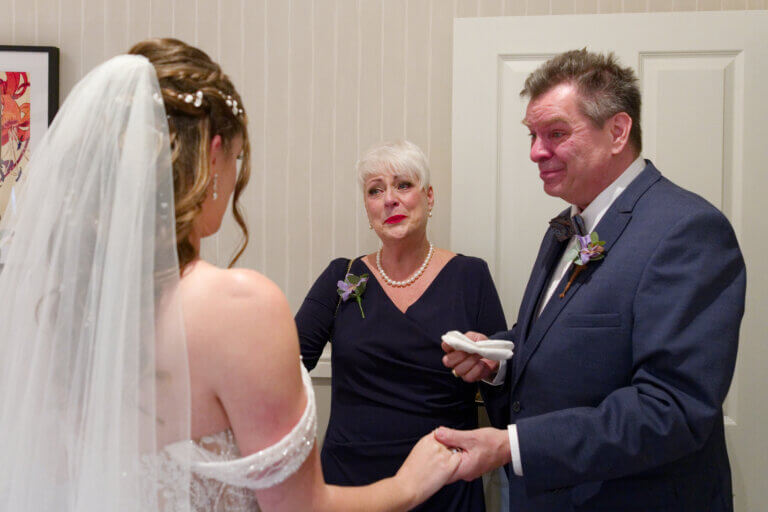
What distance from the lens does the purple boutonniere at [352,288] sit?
7.97 ft

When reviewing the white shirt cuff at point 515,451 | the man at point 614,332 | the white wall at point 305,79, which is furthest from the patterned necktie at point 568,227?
the white wall at point 305,79

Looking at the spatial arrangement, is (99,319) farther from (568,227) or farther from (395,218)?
(395,218)

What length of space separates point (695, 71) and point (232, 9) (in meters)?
1.84

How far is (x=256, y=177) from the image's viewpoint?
2.83 m

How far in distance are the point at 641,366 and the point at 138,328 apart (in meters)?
1.06

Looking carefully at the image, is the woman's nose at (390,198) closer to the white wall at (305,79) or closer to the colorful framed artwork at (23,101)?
the white wall at (305,79)

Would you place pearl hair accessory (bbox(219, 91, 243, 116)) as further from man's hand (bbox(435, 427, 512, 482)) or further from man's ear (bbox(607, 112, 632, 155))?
man's ear (bbox(607, 112, 632, 155))

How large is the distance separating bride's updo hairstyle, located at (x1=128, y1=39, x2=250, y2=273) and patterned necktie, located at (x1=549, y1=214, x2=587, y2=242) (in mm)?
1023

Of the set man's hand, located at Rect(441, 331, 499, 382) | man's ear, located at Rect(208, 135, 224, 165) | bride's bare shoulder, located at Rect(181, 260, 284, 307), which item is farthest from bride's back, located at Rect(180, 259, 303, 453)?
man's hand, located at Rect(441, 331, 499, 382)

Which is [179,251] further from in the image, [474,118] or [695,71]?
[695,71]

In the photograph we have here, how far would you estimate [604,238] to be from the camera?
168 centimetres

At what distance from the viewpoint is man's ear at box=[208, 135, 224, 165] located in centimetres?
113

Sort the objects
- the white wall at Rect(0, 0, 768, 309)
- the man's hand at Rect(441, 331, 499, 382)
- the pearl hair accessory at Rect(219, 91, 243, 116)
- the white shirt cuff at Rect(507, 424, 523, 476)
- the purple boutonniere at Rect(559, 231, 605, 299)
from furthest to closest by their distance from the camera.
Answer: the white wall at Rect(0, 0, 768, 309), the man's hand at Rect(441, 331, 499, 382), the purple boutonniere at Rect(559, 231, 605, 299), the white shirt cuff at Rect(507, 424, 523, 476), the pearl hair accessory at Rect(219, 91, 243, 116)

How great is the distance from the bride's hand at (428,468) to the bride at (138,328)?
471 millimetres
